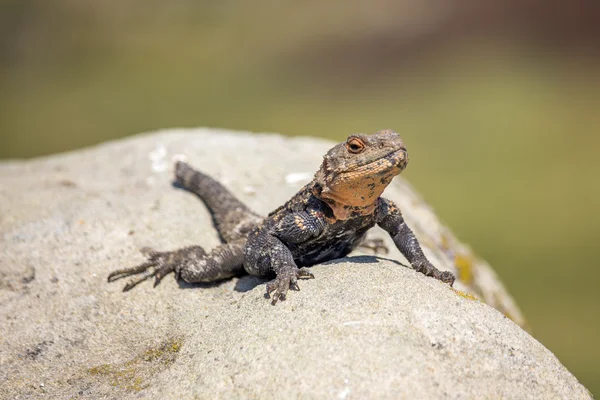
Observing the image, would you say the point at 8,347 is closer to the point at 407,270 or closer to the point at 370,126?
the point at 407,270

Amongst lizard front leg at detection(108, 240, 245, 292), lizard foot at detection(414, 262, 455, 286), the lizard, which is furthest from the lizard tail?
lizard foot at detection(414, 262, 455, 286)

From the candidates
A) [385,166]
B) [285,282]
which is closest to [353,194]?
[385,166]

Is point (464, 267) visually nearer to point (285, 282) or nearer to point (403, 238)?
point (403, 238)

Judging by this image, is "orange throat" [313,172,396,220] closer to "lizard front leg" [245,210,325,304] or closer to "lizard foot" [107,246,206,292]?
"lizard front leg" [245,210,325,304]

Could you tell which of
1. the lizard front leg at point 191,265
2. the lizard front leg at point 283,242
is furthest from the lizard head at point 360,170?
the lizard front leg at point 191,265

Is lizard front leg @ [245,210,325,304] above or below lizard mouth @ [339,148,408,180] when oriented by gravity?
below
